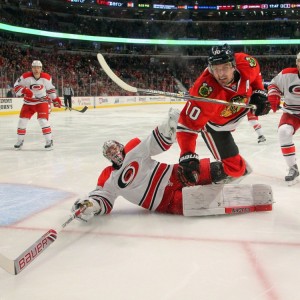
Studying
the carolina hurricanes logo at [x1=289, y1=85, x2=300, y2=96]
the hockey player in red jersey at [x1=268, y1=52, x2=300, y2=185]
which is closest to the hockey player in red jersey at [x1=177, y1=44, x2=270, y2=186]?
the hockey player in red jersey at [x1=268, y1=52, x2=300, y2=185]

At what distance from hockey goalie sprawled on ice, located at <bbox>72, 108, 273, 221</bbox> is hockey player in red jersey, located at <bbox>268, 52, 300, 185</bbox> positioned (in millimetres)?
1150

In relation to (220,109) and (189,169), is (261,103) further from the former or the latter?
(189,169)

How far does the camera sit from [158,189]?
104 inches

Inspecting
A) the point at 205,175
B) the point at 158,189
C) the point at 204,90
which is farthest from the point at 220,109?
the point at 158,189

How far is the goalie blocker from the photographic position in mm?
2619

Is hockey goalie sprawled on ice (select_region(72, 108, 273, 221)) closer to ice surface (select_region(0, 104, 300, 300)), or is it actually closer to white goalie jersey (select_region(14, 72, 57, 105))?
ice surface (select_region(0, 104, 300, 300))

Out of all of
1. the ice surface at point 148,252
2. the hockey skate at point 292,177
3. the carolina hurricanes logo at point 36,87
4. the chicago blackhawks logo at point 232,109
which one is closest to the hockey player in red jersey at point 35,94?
the carolina hurricanes logo at point 36,87

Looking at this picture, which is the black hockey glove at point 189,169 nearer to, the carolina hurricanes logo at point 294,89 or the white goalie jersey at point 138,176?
the white goalie jersey at point 138,176

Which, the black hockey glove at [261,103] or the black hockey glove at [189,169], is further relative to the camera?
the black hockey glove at [261,103]

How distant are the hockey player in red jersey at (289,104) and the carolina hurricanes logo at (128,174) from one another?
168 cm

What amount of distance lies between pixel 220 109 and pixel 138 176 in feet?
2.16

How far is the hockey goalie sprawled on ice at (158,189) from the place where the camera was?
8.35 feet

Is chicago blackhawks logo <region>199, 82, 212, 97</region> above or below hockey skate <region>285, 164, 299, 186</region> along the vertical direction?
above

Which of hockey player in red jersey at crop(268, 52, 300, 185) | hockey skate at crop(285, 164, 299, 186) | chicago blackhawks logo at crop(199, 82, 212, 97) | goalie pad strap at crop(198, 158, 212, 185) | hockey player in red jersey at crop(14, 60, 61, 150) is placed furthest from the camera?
hockey player in red jersey at crop(14, 60, 61, 150)
